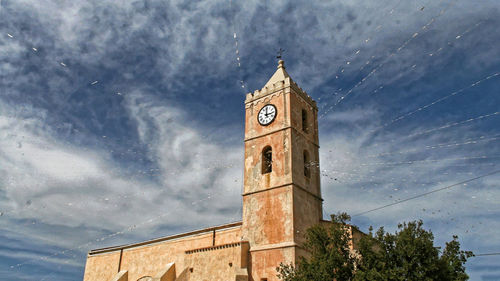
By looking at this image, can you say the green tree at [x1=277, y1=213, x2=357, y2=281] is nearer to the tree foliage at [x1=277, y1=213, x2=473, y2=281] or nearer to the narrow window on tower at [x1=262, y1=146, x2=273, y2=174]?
the tree foliage at [x1=277, y1=213, x2=473, y2=281]

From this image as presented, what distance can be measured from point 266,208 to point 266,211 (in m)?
0.17

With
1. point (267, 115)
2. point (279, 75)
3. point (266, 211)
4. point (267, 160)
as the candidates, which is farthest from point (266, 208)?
point (279, 75)

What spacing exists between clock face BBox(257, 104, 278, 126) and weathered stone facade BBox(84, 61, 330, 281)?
0.25m

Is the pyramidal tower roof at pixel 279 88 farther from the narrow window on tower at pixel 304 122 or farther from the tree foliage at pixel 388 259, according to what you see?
the tree foliage at pixel 388 259

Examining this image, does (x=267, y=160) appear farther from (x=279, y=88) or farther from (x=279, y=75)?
(x=279, y=75)

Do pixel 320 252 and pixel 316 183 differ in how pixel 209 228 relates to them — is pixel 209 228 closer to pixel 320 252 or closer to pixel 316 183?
pixel 316 183

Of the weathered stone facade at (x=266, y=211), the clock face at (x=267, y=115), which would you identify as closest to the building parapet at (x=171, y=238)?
the weathered stone facade at (x=266, y=211)

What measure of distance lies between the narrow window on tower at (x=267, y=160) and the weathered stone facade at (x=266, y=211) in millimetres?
170

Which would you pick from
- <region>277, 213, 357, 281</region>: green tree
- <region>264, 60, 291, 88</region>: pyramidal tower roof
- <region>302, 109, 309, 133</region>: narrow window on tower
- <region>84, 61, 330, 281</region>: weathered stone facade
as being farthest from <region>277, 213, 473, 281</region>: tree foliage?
<region>264, 60, 291, 88</region>: pyramidal tower roof

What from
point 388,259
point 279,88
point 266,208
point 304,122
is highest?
point 279,88

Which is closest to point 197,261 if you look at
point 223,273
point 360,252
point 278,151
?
point 223,273

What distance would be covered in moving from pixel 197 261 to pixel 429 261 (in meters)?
11.9

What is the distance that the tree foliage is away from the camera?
15250mm

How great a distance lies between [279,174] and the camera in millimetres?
22516
